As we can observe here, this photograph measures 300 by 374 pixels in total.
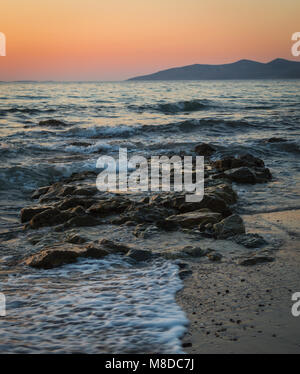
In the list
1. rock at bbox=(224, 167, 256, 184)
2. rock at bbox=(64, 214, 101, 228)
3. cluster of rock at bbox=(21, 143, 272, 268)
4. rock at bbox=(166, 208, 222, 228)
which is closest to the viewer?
cluster of rock at bbox=(21, 143, 272, 268)

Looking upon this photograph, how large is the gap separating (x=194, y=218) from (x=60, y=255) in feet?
6.15

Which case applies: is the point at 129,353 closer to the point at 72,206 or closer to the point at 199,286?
the point at 199,286

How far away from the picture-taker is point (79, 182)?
8039 millimetres

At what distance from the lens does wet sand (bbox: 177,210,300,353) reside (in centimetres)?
265

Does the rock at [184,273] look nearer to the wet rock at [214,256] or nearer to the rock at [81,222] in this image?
the wet rock at [214,256]

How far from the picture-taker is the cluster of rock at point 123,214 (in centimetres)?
433

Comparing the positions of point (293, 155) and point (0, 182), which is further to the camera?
point (293, 155)

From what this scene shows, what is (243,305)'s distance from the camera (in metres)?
3.13

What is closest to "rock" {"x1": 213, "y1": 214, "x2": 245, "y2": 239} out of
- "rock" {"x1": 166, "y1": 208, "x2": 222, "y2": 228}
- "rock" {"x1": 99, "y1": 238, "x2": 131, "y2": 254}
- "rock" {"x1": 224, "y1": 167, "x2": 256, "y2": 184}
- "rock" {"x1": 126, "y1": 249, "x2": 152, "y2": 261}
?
"rock" {"x1": 166, "y1": 208, "x2": 222, "y2": 228}

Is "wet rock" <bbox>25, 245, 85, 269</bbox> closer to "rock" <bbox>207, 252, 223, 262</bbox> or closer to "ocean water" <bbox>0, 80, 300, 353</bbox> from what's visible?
"ocean water" <bbox>0, 80, 300, 353</bbox>

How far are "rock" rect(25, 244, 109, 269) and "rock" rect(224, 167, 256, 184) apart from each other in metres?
4.16

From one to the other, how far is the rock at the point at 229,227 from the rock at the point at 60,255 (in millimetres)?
1375
